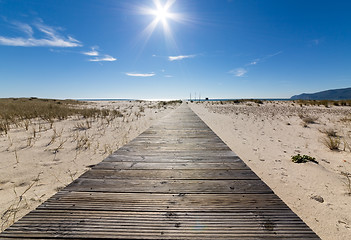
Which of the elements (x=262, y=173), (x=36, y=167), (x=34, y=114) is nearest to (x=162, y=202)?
(x=262, y=173)

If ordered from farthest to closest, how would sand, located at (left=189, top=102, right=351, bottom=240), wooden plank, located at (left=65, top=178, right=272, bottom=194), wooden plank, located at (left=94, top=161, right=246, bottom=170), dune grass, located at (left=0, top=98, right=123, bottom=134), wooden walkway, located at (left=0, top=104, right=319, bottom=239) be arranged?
dune grass, located at (left=0, top=98, right=123, bottom=134)
wooden plank, located at (left=94, top=161, right=246, bottom=170)
sand, located at (left=189, top=102, right=351, bottom=240)
wooden plank, located at (left=65, top=178, right=272, bottom=194)
wooden walkway, located at (left=0, top=104, right=319, bottom=239)

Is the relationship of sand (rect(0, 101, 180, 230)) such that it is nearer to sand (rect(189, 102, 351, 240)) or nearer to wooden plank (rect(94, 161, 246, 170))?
Answer: wooden plank (rect(94, 161, 246, 170))

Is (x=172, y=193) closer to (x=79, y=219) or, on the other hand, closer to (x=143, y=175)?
(x=143, y=175)

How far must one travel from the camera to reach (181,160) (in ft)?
8.27

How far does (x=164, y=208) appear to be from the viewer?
133 centimetres

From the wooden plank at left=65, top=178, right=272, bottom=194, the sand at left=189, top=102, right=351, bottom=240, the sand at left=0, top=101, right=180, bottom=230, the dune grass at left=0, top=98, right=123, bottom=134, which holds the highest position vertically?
the dune grass at left=0, top=98, right=123, bottom=134

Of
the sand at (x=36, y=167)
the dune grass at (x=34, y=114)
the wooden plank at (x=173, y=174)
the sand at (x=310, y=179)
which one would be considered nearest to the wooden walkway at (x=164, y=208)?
the wooden plank at (x=173, y=174)

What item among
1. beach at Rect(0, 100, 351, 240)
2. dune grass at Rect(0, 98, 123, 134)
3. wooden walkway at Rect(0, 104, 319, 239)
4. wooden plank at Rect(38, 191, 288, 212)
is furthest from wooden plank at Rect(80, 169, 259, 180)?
dune grass at Rect(0, 98, 123, 134)

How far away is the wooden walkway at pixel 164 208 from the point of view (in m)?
1.07

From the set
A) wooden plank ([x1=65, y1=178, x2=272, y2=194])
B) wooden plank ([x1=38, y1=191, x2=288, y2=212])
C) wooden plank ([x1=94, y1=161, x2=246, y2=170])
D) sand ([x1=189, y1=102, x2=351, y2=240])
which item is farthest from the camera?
wooden plank ([x1=94, y1=161, x2=246, y2=170])

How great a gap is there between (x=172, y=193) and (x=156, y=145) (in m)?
1.84

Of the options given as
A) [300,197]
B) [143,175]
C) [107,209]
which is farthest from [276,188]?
[107,209]

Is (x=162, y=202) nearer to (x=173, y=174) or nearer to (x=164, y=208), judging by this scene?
(x=164, y=208)

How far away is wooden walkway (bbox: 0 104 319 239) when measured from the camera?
3.51 ft
